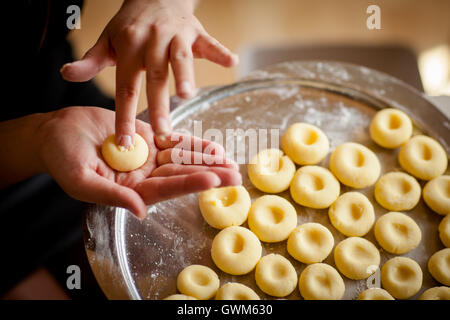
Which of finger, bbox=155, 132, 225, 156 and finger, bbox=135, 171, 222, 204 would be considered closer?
Result: finger, bbox=135, 171, 222, 204

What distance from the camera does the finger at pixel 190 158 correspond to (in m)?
1.07

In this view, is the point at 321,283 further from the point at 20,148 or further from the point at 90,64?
the point at 20,148

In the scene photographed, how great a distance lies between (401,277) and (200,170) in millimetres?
635

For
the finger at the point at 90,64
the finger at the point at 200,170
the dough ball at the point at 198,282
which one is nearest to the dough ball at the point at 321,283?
the dough ball at the point at 198,282

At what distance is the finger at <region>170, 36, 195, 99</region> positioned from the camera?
0.85 m

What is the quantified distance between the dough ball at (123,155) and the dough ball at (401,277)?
0.75 m

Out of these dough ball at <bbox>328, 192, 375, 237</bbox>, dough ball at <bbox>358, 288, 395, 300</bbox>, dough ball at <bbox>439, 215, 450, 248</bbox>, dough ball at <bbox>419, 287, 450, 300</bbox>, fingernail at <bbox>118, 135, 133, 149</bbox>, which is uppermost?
fingernail at <bbox>118, 135, 133, 149</bbox>

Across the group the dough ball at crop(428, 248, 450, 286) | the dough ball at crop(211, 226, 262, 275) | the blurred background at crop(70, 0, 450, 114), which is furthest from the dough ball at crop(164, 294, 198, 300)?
the blurred background at crop(70, 0, 450, 114)

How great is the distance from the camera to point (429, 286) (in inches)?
43.5

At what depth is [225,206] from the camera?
3.98 feet

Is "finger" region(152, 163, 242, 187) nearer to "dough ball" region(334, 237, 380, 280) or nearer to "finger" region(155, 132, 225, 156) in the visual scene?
"finger" region(155, 132, 225, 156)

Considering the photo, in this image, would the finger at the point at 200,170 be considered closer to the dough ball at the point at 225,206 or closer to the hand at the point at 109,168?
the hand at the point at 109,168

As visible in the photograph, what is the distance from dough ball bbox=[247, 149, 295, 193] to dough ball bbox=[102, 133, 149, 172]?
35 cm
